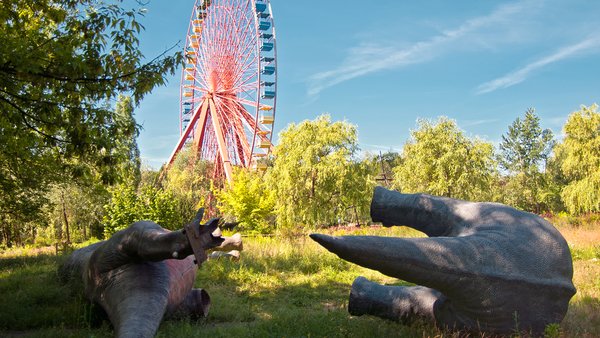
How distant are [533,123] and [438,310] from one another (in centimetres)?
3815

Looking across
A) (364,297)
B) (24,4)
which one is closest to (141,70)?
(24,4)

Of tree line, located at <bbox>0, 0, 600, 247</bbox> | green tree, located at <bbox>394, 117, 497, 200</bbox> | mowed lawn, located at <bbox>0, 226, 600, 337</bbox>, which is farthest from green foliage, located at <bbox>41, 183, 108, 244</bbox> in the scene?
green tree, located at <bbox>394, 117, 497, 200</bbox>

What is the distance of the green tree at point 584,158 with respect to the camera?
27.4m

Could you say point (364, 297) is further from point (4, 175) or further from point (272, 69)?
point (272, 69)

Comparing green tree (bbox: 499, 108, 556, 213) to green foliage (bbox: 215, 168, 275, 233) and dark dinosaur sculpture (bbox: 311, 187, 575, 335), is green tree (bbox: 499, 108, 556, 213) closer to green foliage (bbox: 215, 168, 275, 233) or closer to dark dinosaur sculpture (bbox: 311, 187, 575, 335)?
green foliage (bbox: 215, 168, 275, 233)

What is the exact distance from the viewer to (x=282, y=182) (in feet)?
84.5

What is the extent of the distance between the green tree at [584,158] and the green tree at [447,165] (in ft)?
15.9

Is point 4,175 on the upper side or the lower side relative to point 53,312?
upper

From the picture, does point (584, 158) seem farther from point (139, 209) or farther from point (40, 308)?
point (40, 308)

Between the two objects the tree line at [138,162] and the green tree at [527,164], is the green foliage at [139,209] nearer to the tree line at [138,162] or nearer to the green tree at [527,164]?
the tree line at [138,162]

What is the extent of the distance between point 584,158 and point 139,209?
24345 mm

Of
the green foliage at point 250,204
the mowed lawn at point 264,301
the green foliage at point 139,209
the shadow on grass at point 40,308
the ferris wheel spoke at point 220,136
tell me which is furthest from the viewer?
the ferris wheel spoke at point 220,136

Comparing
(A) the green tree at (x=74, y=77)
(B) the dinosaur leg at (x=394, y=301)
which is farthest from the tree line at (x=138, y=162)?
(B) the dinosaur leg at (x=394, y=301)

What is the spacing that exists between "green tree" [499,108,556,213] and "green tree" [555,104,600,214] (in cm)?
699
